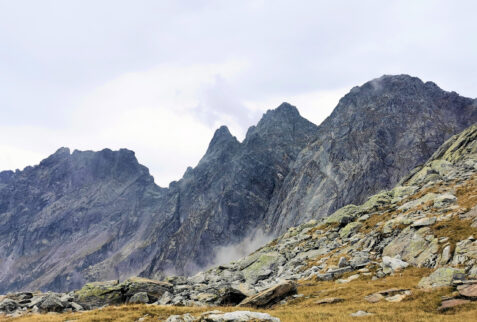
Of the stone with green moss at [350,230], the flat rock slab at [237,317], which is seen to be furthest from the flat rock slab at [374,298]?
the stone with green moss at [350,230]

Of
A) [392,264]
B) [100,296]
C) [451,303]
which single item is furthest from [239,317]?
[100,296]

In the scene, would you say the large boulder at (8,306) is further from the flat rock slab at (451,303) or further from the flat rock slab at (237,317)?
the flat rock slab at (451,303)

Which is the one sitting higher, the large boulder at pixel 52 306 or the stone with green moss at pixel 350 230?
the stone with green moss at pixel 350 230

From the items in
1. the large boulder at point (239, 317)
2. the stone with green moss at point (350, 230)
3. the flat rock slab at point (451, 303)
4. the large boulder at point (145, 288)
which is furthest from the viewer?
the stone with green moss at point (350, 230)

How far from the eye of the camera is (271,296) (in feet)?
90.1

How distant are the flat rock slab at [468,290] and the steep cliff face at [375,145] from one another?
139949 millimetres

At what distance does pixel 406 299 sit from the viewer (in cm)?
2131

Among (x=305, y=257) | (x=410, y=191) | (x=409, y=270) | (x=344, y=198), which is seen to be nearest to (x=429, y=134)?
(x=344, y=198)

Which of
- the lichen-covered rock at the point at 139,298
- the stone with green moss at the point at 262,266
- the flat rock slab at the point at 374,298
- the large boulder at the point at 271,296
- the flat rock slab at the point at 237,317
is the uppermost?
the flat rock slab at the point at 237,317

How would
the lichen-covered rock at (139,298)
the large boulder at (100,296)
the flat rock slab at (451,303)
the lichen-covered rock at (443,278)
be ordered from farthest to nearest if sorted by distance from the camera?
1. the large boulder at (100,296)
2. the lichen-covered rock at (139,298)
3. the lichen-covered rock at (443,278)
4. the flat rock slab at (451,303)

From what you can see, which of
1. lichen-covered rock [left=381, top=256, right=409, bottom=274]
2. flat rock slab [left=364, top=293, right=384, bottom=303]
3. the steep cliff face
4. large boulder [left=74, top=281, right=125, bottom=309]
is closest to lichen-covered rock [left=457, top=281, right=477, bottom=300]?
flat rock slab [left=364, top=293, right=384, bottom=303]

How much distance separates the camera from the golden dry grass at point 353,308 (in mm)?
17748

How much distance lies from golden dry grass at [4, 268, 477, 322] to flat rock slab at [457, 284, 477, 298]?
0.98m

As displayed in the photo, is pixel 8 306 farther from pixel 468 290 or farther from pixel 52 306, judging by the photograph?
pixel 468 290
